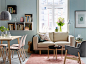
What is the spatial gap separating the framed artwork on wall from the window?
0.52m

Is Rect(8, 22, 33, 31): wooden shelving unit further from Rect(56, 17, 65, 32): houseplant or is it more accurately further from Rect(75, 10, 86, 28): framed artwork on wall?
Rect(75, 10, 86, 28): framed artwork on wall

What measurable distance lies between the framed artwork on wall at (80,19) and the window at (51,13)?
0.52 m

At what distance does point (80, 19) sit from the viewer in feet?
17.5

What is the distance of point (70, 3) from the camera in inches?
208

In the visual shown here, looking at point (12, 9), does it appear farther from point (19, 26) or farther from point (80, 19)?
point (80, 19)

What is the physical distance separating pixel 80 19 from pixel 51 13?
4.72 ft

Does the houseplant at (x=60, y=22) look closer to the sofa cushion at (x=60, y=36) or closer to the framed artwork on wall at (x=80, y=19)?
the sofa cushion at (x=60, y=36)

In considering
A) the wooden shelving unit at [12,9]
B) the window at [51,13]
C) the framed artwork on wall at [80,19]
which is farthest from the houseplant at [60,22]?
the wooden shelving unit at [12,9]

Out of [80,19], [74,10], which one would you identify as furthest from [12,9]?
[80,19]

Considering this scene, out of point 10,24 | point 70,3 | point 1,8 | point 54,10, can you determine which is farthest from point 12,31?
point 70,3

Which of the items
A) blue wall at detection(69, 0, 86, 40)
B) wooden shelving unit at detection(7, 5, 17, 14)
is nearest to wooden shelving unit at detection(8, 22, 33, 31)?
wooden shelving unit at detection(7, 5, 17, 14)

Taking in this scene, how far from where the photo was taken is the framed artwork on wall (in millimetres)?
5306

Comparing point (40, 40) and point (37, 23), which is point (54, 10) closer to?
point (37, 23)

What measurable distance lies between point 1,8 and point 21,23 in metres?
1.20
